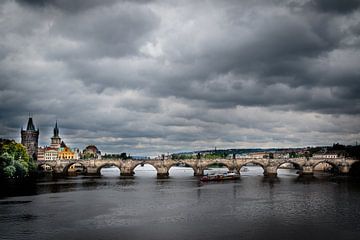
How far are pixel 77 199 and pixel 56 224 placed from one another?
59.8 feet

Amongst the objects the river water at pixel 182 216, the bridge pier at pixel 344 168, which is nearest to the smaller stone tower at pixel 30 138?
the river water at pixel 182 216

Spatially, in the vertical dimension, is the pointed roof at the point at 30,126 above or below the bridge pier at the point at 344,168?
above

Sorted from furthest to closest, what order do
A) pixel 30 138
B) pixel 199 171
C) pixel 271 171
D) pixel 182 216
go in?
pixel 30 138 → pixel 199 171 → pixel 271 171 → pixel 182 216

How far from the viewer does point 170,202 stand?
48.0 m

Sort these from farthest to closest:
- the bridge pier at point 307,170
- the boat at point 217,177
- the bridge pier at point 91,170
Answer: the bridge pier at point 91,170 → the bridge pier at point 307,170 → the boat at point 217,177

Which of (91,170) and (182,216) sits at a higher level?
(91,170)

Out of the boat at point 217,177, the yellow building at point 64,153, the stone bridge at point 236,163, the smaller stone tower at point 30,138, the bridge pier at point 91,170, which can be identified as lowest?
the boat at point 217,177

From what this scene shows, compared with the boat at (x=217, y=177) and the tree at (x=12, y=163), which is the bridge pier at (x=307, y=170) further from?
the tree at (x=12, y=163)

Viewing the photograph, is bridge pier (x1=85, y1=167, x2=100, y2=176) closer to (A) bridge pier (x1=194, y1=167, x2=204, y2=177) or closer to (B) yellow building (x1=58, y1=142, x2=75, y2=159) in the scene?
(A) bridge pier (x1=194, y1=167, x2=204, y2=177)

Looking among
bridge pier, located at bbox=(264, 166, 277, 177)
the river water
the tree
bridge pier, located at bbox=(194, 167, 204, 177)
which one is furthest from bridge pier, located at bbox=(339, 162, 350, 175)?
the tree

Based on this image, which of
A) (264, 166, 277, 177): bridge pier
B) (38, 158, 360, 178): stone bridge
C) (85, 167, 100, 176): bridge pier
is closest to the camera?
(38, 158, 360, 178): stone bridge

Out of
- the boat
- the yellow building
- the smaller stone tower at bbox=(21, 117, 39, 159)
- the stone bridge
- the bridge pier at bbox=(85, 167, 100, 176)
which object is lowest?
the boat

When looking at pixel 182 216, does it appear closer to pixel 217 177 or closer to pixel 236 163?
pixel 217 177

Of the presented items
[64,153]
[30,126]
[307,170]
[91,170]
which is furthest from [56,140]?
[307,170]
